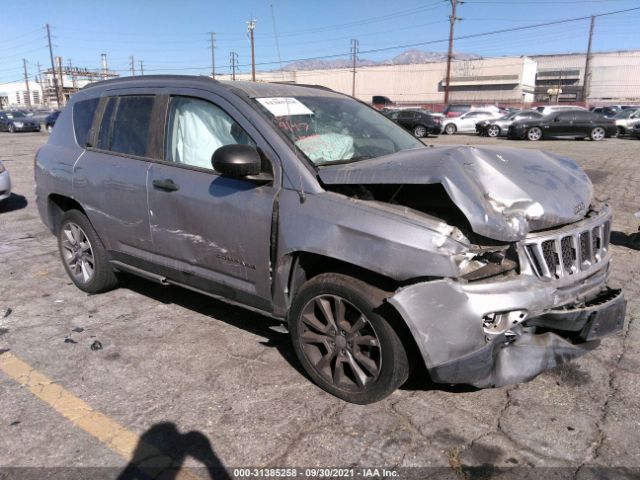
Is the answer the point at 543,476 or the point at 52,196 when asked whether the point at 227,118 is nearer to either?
the point at 52,196

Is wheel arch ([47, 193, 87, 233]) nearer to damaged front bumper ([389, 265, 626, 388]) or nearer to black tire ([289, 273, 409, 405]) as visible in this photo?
black tire ([289, 273, 409, 405])

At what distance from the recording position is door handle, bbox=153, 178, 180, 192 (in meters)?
3.55

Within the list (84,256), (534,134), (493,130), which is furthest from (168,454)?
(493,130)

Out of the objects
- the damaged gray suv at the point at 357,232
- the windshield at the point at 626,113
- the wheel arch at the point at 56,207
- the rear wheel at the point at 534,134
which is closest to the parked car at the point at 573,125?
the rear wheel at the point at 534,134

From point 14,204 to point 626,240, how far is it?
31.6ft

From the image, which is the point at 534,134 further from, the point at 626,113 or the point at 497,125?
the point at 626,113

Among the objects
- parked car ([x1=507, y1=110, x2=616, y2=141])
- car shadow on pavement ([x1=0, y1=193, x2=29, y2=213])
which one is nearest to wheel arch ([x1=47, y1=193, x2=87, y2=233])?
car shadow on pavement ([x1=0, y1=193, x2=29, y2=213])

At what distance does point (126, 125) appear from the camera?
4082mm

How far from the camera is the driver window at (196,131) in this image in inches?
137

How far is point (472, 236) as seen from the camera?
8.85 feet

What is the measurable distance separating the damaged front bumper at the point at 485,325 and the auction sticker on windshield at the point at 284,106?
1.52m

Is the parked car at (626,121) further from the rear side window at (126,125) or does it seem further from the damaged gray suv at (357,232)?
the rear side window at (126,125)

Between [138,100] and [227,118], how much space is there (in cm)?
100

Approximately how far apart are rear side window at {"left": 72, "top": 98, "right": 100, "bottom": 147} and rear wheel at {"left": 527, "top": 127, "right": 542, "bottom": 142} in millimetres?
23569
